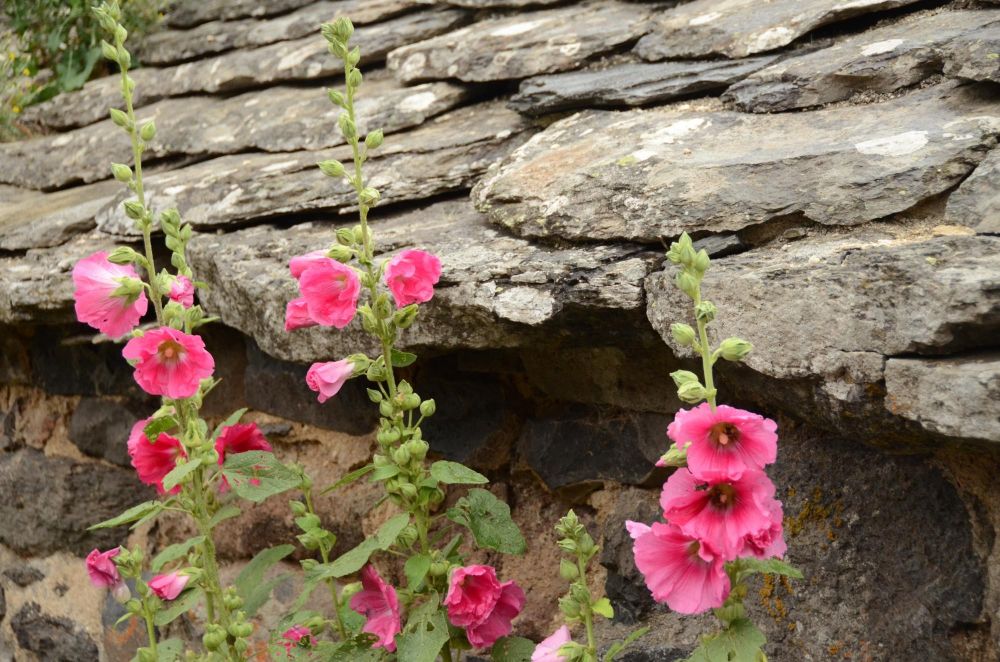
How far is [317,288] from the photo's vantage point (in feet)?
4.98

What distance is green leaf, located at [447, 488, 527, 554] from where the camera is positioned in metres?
1.61

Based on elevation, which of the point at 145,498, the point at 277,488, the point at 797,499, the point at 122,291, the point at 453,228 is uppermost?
the point at 122,291

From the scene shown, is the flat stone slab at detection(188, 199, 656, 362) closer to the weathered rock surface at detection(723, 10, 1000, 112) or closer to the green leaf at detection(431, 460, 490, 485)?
the green leaf at detection(431, 460, 490, 485)

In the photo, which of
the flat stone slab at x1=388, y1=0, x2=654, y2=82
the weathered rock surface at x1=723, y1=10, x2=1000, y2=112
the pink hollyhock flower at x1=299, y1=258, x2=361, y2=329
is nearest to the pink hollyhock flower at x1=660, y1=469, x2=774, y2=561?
the pink hollyhock flower at x1=299, y1=258, x2=361, y2=329

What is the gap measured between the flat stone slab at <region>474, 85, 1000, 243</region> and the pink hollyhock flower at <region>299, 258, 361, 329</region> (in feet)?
1.17

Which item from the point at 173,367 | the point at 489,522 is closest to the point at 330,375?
the point at 173,367

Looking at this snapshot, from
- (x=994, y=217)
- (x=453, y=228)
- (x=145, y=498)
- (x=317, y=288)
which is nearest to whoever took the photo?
(x=994, y=217)

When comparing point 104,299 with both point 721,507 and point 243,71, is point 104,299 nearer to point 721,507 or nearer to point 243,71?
point 721,507

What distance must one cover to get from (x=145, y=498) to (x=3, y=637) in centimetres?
55

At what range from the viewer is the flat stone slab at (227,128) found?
237 centimetres

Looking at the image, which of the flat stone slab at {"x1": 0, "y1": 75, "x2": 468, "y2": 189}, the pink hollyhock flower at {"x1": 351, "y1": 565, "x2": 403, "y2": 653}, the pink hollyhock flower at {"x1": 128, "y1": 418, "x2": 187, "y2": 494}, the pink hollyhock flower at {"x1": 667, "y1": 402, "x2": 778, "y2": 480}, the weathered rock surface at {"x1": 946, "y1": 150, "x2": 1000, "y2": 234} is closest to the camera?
the pink hollyhock flower at {"x1": 667, "y1": 402, "x2": 778, "y2": 480}

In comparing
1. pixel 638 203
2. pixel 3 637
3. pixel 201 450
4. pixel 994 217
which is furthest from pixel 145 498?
pixel 994 217

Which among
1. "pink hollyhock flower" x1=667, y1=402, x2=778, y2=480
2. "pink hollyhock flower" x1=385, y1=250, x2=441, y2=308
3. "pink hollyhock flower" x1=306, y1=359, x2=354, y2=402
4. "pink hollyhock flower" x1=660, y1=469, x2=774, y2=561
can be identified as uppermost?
"pink hollyhock flower" x1=385, y1=250, x2=441, y2=308

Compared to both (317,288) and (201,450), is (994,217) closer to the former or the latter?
(317,288)
